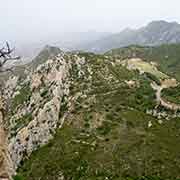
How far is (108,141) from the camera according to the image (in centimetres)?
9575

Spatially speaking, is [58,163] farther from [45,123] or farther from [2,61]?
[2,61]

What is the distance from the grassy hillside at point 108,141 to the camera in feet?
278

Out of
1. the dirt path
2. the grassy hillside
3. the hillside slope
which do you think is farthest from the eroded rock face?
the dirt path

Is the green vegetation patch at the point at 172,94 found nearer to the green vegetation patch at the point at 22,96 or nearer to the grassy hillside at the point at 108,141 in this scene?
the grassy hillside at the point at 108,141

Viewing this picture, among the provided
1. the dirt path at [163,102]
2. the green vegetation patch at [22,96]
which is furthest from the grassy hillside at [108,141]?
the green vegetation patch at [22,96]

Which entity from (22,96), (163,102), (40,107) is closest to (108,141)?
(40,107)

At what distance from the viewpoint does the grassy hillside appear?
84750 millimetres

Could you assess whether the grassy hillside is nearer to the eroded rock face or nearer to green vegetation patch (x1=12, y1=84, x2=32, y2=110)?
the eroded rock face

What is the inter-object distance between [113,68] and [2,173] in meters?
121

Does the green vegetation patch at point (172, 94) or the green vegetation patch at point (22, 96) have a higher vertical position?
the green vegetation patch at point (172, 94)

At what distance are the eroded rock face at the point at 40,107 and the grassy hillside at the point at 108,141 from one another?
2.96 meters

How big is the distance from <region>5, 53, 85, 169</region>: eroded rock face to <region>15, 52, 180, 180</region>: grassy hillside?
2.96 m

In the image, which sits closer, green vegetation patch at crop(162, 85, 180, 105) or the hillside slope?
the hillside slope

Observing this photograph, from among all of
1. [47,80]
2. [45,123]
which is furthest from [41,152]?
[47,80]
